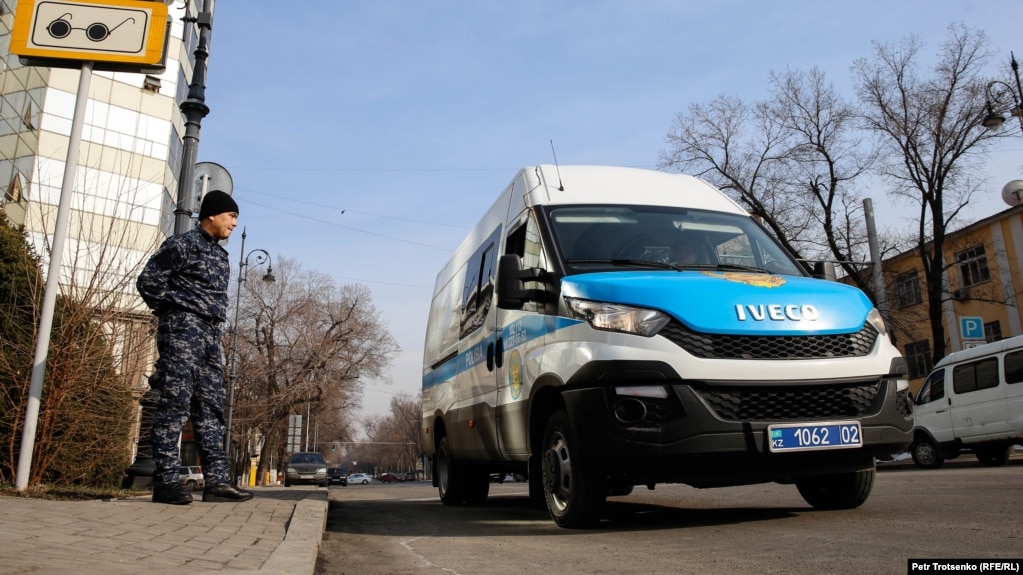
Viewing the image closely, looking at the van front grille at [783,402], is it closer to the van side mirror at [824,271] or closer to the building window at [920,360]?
the van side mirror at [824,271]

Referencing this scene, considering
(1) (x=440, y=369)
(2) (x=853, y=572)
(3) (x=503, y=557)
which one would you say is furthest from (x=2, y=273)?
(2) (x=853, y=572)

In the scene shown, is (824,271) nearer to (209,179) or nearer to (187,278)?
(187,278)

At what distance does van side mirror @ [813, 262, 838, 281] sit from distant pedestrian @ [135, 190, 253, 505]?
14.4ft

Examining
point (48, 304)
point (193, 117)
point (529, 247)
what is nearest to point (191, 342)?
point (48, 304)

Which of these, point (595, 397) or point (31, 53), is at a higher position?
point (31, 53)

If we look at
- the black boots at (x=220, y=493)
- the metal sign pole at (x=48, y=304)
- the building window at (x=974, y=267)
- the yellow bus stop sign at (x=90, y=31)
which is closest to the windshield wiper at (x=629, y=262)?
the black boots at (x=220, y=493)

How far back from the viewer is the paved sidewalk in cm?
315

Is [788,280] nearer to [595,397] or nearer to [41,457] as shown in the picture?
[595,397]

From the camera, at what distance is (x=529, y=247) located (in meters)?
6.31

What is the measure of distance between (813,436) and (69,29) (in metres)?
6.71

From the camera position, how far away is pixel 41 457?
6875 millimetres

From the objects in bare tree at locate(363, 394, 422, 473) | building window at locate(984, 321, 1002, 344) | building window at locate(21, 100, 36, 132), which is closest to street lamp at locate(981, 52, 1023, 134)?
building window at locate(984, 321, 1002, 344)

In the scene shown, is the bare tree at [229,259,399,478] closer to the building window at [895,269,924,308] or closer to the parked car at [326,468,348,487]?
the parked car at [326,468,348,487]

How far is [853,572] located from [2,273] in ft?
31.3
